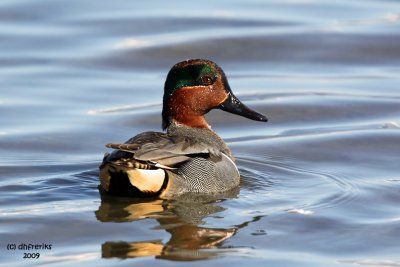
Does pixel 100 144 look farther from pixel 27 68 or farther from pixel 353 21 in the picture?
pixel 353 21

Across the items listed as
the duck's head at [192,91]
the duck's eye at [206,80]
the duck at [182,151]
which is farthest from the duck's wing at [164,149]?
the duck's eye at [206,80]

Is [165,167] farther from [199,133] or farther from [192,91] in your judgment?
[192,91]

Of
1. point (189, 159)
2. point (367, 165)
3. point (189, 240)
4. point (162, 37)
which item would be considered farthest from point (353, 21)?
point (189, 240)

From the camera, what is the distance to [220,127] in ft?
39.3

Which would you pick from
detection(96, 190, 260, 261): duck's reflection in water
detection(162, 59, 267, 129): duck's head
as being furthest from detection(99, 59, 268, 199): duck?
detection(96, 190, 260, 261): duck's reflection in water

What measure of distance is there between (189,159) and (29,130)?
2.90 metres

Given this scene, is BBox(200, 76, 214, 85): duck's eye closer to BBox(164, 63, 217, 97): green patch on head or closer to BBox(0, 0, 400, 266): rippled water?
BBox(164, 63, 217, 97): green patch on head

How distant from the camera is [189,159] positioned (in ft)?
29.9

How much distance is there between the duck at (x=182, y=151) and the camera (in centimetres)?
883

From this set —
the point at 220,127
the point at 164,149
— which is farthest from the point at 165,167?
the point at 220,127

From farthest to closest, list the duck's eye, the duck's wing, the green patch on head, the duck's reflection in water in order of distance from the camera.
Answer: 1. the duck's eye
2. the green patch on head
3. the duck's wing
4. the duck's reflection in water

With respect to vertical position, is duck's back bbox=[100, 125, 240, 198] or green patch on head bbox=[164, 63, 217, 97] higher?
green patch on head bbox=[164, 63, 217, 97]

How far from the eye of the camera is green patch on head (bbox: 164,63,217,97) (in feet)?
31.9

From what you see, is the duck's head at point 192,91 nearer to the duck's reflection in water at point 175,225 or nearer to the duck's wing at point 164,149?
the duck's wing at point 164,149
